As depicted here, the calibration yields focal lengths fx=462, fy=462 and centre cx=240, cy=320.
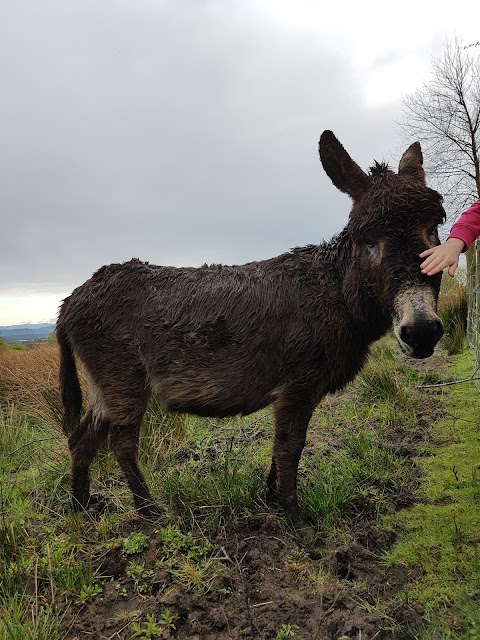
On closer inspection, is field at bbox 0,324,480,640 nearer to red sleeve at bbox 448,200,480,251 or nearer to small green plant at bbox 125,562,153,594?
small green plant at bbox 125,562,153,594

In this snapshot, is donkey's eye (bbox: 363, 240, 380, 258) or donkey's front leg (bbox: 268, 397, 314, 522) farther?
donkey's front leg (bbox: 268, 397, 314, 522)

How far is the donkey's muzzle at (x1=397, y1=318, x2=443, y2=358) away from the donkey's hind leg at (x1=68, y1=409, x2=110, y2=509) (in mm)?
2231

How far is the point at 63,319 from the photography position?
134 inches

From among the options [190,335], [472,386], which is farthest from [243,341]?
[472,386]

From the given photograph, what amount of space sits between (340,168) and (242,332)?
1.22 metres

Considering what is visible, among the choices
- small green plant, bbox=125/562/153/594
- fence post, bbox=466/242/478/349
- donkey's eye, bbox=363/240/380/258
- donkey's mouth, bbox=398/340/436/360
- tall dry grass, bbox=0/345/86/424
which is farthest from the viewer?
fence post, bbox=466/242/478/349

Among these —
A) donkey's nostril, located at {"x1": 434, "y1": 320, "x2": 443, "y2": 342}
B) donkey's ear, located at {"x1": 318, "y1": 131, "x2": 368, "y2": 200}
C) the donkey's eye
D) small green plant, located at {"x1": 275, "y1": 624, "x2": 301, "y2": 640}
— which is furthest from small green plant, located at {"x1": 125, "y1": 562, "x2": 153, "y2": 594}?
donkey's ear, located at {"x1": 318, "y1": 131, "x2": 368, "y2": 200}

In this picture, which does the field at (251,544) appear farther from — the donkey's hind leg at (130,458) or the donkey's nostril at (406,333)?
the donkey's nostril at (406,333)

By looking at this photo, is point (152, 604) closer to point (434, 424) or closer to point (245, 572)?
point (245, 572)

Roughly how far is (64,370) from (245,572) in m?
1.99

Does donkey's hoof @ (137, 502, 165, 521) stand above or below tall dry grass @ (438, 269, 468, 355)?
below

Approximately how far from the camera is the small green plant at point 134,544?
2832mm

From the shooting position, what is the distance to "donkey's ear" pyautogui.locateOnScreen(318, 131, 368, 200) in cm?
285

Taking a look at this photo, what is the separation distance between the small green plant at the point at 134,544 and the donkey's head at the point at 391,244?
1.96 metres
